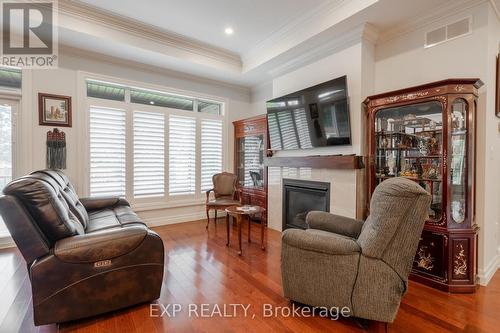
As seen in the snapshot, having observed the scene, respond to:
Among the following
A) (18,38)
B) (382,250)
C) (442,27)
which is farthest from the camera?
(18,38)

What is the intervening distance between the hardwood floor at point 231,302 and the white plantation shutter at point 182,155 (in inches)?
72.7

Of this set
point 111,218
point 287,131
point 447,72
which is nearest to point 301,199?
point 287,131

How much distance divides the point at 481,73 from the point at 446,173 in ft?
3.43

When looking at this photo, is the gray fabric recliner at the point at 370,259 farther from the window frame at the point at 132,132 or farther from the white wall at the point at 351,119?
the window frame at the point at 132,132

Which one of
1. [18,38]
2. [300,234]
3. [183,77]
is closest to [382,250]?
[300,234]

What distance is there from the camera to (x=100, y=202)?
3.41 m

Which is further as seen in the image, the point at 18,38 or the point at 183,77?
the point at 183,77

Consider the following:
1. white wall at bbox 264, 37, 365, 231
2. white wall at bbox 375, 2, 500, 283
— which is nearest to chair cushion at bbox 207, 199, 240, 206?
white wall at bbox 264, 37, 365, 231

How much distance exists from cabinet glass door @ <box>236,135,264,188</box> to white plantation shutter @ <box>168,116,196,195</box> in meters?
1.02

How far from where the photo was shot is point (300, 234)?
1979 millimetres

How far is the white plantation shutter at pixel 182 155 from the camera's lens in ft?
15.4

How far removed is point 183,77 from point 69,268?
12.7 ft

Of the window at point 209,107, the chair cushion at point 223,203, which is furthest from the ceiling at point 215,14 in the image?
the chair cushion at point 223,203

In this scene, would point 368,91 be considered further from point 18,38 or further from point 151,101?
point 18,38
